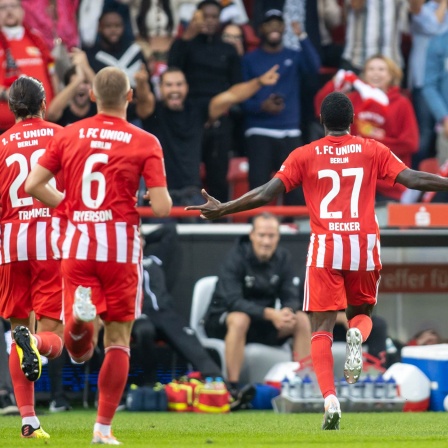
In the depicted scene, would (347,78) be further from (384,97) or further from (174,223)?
(174,223)

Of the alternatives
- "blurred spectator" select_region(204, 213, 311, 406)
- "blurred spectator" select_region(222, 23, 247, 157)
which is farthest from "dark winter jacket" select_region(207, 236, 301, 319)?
"blurred spectator" select_region(222, 23, 247, 157)

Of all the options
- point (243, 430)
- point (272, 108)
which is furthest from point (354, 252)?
point (272, 108)

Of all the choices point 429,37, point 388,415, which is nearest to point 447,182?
point 388,415

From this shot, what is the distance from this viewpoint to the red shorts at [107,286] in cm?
721

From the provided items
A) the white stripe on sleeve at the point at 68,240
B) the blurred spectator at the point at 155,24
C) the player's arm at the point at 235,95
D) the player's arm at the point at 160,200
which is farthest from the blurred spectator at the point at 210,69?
the player's arm at the point at 160,200

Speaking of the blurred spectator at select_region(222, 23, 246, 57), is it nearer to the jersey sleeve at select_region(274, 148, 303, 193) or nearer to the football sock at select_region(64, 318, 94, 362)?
the jersey sleeve at select_region(274, 148, 303, 193)

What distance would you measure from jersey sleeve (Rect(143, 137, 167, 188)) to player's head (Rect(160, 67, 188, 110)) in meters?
6.84

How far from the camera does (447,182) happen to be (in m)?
8.47

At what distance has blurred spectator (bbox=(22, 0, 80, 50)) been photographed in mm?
14836

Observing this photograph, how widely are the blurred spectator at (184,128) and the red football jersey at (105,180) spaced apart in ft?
22.4

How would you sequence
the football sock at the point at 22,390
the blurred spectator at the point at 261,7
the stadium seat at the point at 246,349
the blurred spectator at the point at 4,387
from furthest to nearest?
the blurred spectator at the point at 261,7, the stadium seat at the point at 246,349, the blurred spectator at the point at 4,387, the football sock at the point at 22,390

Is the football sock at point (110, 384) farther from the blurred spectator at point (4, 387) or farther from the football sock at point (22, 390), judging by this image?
the blurred spectator at point (4, 387)

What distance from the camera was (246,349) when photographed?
12.9 metres

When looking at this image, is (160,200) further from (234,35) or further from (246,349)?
(234,35)
